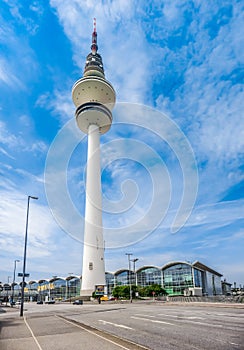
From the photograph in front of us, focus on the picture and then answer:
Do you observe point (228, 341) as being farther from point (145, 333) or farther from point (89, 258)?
point (89, 258)

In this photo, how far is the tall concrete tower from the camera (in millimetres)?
74375

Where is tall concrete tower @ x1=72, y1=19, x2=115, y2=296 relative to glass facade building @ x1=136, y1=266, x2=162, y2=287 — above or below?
above

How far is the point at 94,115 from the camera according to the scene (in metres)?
87.4

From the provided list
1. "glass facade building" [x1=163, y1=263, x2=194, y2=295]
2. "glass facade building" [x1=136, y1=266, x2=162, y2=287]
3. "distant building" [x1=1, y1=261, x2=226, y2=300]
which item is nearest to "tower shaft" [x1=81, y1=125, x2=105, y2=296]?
"distant building" [x1=1, y1=261, x2=226, y2=300]

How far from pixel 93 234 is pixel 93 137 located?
28.6 m

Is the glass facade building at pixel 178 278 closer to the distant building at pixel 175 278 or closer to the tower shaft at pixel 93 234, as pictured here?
the distant building at pixel 175 278

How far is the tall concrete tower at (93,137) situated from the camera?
2928 inches

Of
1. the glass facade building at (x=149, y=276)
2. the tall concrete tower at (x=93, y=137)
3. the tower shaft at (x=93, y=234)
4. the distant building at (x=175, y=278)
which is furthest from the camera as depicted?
the glass facade building at (x=149, y=276)

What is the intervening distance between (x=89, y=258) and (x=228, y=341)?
223 ft

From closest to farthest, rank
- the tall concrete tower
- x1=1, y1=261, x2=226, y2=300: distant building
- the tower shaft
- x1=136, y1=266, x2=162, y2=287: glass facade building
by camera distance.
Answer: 1. the tower shaft
2. the tall concrete tower
3. x1=1, y1=261, x2=226, y2=300: distant building
4. x1=136, y1=266, x2=162, y2=287: glass facade building

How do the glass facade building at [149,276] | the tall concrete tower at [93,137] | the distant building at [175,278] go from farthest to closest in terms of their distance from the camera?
the glass facade building at [149,276]
the distant building at [175,278]
the tall concrete tower at [93,137]

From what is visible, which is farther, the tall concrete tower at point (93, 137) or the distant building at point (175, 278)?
the distant building at point (175, 278)

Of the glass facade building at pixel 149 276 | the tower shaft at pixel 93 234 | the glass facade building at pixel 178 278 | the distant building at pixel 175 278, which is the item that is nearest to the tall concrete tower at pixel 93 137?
the tower shaft at pixel 93 234

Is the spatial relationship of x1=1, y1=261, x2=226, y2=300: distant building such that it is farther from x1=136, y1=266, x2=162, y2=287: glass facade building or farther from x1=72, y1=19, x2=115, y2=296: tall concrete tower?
x1=72, y1=19, x2=115, y2=296: tall concrete tower
